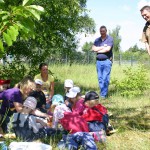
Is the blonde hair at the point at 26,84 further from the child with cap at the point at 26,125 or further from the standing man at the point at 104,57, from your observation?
the standing man at the point at 104,57

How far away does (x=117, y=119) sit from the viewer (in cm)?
655

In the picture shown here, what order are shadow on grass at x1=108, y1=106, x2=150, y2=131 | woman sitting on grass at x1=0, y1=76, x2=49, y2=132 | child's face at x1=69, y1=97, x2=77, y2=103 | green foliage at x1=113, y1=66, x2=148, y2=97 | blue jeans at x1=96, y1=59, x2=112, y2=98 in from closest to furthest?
woman sitting on grass at x1=0, y1=76, x2=49, y2=132, shadow on grass at x1=108, y1=106, x2=150, y2=131, child's face at x1=69, y1=97, x2=77, y2=103, blue jeans at x1=96, y1=59, x2=112, y2=98, green foliage at x1=113, y1=66, x2=148, y2=97

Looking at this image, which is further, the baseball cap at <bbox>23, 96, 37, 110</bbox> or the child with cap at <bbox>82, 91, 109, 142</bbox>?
the child with cap at <bbox>82, 91, 109, 142</bbox>

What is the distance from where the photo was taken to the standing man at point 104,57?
8.91 meters

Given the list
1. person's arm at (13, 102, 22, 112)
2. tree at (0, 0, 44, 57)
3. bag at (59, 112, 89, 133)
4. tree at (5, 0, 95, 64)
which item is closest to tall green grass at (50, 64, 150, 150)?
bag at (59, 112, 89, 133)

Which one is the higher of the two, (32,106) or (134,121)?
(32,106)

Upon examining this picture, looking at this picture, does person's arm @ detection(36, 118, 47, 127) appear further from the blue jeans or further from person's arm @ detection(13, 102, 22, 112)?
the blue jeans

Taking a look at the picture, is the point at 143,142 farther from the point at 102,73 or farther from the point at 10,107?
the point at 102,73

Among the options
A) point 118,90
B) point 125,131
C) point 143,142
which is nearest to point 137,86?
point 118,90

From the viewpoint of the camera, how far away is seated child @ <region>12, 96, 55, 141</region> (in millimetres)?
4875

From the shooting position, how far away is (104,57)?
8984 millimetres

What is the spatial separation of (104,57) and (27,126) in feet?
14.6

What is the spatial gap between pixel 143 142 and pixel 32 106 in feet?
5.52

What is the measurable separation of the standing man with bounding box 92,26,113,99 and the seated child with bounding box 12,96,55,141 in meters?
4.05
